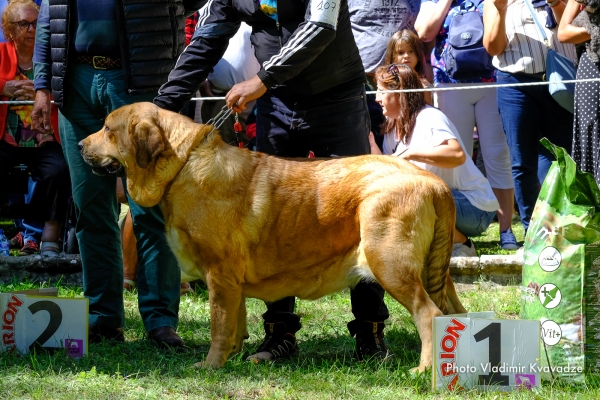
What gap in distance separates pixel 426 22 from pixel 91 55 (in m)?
4.07

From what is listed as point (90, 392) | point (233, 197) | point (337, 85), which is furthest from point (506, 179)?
point (90, 392)

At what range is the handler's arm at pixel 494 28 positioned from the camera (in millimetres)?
7312

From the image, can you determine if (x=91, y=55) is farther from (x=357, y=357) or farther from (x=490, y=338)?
(x=490, y=338)

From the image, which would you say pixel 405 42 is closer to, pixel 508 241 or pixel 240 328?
pixel 508 241

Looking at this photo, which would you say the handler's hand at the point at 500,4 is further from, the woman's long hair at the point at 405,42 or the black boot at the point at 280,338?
the black boot at the point at 280,338

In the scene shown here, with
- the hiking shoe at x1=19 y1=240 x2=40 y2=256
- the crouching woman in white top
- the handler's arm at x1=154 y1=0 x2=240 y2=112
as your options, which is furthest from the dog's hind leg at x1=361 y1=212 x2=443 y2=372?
the hiking shoe at x1=19 y1=240 x2=40 y2=256

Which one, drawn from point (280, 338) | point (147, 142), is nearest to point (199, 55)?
point (147, 142)

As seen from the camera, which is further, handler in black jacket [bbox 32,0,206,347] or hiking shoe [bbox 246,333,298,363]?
handler in black jacket [bbox 32,0,206,347]

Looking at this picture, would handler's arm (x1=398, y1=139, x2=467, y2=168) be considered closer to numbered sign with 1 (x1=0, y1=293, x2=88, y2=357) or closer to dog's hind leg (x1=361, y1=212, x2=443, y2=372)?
dog's hind leg (x1=361, y1=212, x2=443, y2=372)

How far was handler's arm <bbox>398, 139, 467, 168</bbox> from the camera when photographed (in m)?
6.77

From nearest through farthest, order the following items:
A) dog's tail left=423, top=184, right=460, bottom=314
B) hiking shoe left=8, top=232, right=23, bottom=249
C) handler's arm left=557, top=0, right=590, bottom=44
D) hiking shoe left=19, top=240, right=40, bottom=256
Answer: dog's tail left=423, top=184, right=460, bottom=314 → handler's arm left=557, top=0, right=590, bottom=44 → hiking shoe left=19, top=240, right=40, bottom=256 → hiking shoe left=8, top=232, right=23, bottom=249

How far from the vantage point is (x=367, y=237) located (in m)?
4.38

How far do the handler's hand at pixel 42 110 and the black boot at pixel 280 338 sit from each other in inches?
75.1

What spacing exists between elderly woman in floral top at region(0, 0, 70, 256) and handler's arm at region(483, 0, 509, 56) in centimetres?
408
